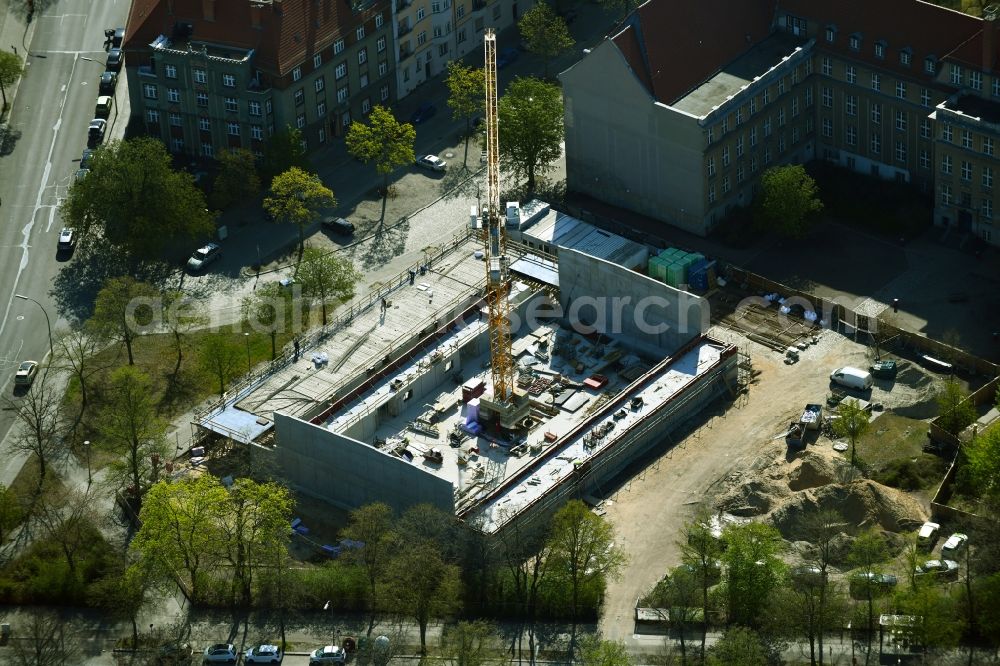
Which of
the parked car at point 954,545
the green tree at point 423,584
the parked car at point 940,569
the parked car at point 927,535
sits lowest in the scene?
the green tree at point 423,584

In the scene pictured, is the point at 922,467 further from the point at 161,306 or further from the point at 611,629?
the point at 161,306

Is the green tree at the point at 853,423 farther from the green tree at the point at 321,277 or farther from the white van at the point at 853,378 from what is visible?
the green tree at the point at 321,277

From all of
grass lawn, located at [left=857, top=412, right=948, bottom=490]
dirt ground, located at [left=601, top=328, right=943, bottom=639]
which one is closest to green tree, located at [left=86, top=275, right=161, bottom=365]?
dirt ground, located at [left=601, top=328, right=943, bottom=639]

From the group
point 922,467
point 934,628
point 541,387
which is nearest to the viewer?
point 934,628

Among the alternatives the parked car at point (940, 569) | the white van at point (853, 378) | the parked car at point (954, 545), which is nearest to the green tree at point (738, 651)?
the parked car at point (940, 569)

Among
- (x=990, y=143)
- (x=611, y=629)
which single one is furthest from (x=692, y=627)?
(x=990, y=143)
